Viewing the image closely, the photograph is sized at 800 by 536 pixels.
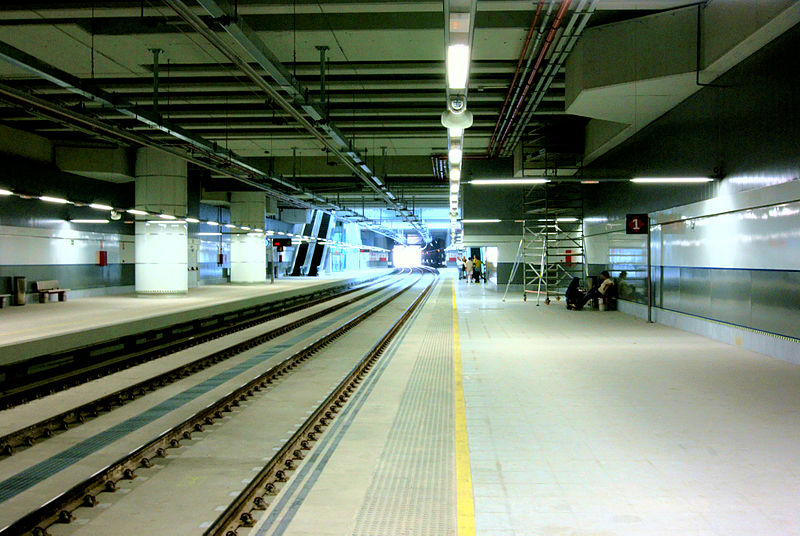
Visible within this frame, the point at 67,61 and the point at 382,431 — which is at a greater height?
the point at 67,61

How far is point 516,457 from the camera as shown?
5211 millimetres

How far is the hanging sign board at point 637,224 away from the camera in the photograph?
14805 millimetres

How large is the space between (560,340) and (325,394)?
585 cm

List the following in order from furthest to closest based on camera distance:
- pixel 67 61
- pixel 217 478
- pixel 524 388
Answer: pixel 67 61 → pixel 524 388 → pixel 217 478

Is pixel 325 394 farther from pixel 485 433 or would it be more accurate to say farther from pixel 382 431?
pixel 485 433

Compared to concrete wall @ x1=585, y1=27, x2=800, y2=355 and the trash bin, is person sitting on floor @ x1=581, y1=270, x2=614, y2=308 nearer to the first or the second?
concrete wall @ x1=585, y1=27, x2=800, y2=355

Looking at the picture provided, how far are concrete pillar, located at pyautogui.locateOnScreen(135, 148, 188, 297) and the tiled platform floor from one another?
1526cm

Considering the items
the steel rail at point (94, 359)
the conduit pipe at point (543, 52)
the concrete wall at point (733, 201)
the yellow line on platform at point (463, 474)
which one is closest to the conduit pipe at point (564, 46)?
the conduit pipe at point (543, 52)

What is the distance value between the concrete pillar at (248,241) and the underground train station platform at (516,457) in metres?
24.1

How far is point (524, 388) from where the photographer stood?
7898 mm

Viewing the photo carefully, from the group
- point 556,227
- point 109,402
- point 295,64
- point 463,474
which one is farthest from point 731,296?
point 109,402

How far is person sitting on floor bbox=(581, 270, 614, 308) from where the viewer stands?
1827 centimetres

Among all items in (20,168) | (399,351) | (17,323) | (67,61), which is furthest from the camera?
(20,168)

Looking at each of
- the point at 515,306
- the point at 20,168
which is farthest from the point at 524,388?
the point at 20,168
